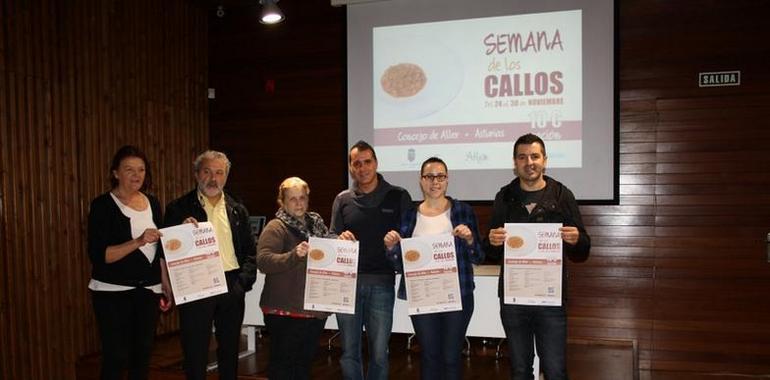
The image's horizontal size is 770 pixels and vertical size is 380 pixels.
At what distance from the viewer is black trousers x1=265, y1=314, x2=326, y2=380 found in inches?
99.7

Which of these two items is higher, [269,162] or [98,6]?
[98,6]

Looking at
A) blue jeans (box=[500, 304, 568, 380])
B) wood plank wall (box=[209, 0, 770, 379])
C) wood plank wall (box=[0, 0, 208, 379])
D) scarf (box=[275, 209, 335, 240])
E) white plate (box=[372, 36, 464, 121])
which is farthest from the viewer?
white plate (box=[372, 36, 464, 121])

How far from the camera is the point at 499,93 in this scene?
14.9ft

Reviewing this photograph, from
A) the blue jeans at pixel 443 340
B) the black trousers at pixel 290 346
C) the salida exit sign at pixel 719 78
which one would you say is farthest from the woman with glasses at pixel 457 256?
the salida exit sign at pixel 719 78

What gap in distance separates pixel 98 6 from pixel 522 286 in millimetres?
3788

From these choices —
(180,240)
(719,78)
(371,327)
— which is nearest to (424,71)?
(719,78)

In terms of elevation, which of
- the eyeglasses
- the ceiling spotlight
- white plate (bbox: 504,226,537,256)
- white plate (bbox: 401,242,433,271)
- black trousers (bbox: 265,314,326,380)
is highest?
the ceiling spotlight

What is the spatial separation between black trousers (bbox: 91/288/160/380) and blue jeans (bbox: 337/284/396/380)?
3.02 ft

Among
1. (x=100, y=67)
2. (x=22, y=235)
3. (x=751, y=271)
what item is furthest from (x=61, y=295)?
(x=751, y=271)

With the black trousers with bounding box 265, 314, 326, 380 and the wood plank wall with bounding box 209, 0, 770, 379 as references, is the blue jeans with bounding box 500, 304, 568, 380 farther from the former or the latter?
the wood plank wall with bounding box 209, 0, 770, 379

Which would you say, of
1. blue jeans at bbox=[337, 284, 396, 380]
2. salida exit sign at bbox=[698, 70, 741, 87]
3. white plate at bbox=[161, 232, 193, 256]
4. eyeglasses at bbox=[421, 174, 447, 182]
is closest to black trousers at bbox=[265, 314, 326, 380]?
blue jeans at bbox=[337, 284, 396, 380]

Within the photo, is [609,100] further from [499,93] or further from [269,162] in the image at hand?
[269,162]

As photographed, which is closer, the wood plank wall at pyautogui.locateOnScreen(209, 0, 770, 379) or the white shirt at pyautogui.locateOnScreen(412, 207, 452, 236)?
the white shirt at pyautogui.locateOnScreen(412, 207, 452, 236)

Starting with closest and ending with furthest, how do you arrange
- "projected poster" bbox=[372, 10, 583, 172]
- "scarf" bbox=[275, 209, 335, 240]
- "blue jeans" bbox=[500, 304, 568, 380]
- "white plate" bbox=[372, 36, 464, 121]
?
"blue jeans" bbox=[500, 304, 568, 380]
"scarf" bbox=[275, 209, 335, 240]
"projected poster" bbox=[372, 10, 583, 172]
"white plate" bbox=[372, 36, 464, 121]
